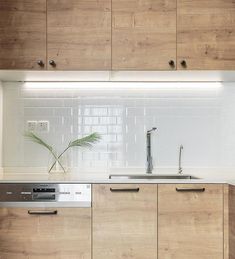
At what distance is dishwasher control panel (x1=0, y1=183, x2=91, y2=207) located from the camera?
2.86 m

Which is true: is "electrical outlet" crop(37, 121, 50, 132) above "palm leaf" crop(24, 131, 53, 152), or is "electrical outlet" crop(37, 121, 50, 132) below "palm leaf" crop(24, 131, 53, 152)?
above

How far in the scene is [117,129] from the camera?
11.6ft

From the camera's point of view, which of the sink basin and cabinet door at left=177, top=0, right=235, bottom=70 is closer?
cabinet door at left=177, top=0, right=235, bottom=70

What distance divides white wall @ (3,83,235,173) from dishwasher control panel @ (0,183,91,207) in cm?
65

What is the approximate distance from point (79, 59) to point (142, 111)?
741mm

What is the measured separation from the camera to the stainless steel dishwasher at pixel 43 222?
2.86 m

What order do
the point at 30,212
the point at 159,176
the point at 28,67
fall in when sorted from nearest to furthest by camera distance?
the point at 30,212
the point at 28,67
the point at 159,176

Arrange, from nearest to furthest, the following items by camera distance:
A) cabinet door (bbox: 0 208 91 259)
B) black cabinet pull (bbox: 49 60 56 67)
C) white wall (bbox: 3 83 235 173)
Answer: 1. cabinet door (bbox: 0 208 91 259)
2. black cabinet pull (bbox: 49 60 56 67)
3. white wall (bbox: 3 83 235 173)

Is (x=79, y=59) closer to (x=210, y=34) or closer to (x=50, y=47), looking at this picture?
(x=50, y=47)

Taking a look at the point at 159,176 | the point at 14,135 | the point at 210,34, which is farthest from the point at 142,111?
the point at 14,135

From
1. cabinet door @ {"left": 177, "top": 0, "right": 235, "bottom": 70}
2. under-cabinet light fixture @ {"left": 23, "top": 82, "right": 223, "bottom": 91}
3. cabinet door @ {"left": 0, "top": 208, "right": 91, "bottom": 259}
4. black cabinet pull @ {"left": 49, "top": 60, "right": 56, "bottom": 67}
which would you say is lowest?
cabinet door @ {"left": 0, "top": 208, "right": 91, "bottom": 259}

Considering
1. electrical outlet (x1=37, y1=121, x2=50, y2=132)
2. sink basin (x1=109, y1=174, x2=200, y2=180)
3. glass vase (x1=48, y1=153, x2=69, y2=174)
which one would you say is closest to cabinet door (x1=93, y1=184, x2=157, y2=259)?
sink basin (x1=109, y1=174, x2=200, y2=180)

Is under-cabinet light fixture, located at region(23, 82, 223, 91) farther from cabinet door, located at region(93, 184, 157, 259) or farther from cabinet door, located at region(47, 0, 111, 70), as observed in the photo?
cabinet door, located at region(93, 184, 157, 259)

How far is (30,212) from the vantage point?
9.35 ft
